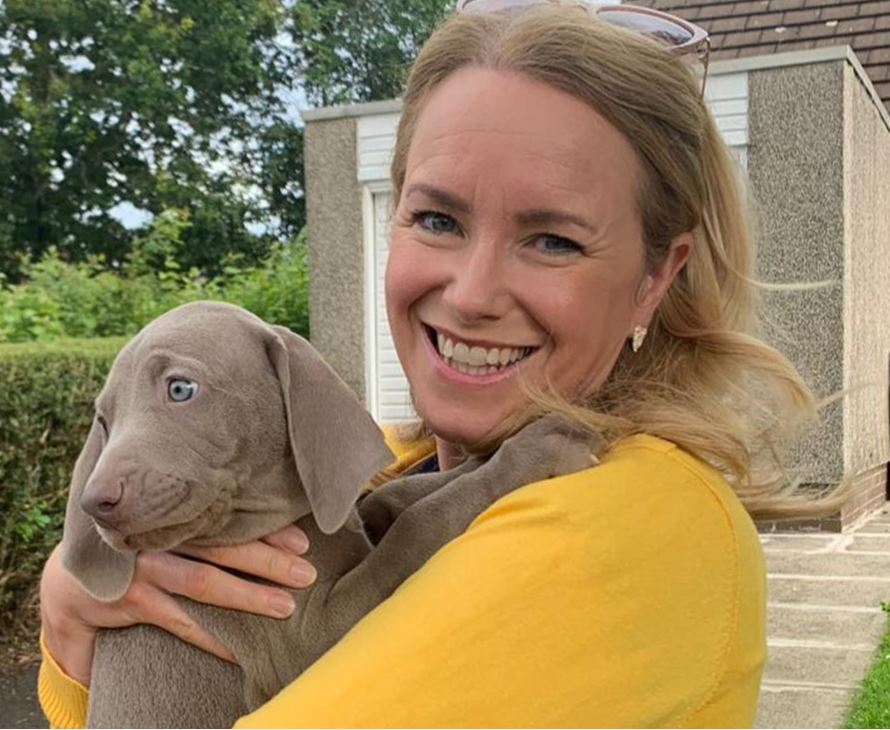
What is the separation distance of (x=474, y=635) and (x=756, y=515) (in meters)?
0.86

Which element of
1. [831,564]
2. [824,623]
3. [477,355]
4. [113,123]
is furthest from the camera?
[113,123]

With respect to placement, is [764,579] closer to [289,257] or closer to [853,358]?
[853,358]

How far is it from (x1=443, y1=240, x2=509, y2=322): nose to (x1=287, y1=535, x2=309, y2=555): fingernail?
45 cm

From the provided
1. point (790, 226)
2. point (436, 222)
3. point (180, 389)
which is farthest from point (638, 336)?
point (790, 226)

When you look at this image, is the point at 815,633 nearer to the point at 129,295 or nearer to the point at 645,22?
the point at 645,22

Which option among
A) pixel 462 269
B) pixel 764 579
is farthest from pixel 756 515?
pixel 462 269

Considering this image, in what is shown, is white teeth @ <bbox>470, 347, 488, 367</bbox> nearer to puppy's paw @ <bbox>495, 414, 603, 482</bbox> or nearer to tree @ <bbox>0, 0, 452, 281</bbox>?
puppy's paw @ <bbox>495, 414, 603, 482</bbox>

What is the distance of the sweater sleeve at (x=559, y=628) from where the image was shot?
146cm

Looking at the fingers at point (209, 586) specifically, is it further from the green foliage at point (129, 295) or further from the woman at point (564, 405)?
the green foliage at point (129, 295)

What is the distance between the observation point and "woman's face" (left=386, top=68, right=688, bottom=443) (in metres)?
1.89

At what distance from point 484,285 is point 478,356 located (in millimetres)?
151

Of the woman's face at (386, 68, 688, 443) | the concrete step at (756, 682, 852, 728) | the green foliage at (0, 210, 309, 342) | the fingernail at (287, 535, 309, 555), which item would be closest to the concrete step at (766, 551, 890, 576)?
the concrete step at (756, 682, 852, 728)

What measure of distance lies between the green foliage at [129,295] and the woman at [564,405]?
6210 millimetres

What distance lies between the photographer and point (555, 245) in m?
1.94
